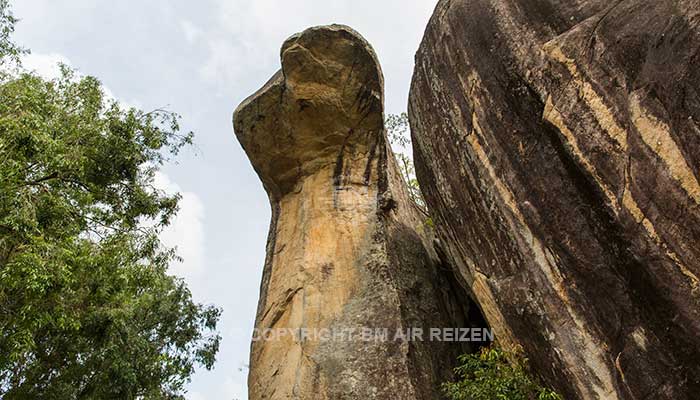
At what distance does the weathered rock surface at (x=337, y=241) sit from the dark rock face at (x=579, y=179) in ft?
5.55

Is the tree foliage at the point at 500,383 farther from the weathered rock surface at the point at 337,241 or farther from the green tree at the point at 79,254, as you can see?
the green tree at the point at 79,254

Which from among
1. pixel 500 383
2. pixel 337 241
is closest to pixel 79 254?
pixel 337 241

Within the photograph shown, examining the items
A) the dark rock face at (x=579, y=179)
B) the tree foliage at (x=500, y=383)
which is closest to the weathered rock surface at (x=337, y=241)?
the tree foliage at (x=500, y=383)

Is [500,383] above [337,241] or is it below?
below

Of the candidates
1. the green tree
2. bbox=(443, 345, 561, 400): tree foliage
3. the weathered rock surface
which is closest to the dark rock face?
bbox=(443, 345, 561, 400): tree foliage

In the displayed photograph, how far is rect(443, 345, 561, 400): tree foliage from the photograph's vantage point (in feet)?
24.7

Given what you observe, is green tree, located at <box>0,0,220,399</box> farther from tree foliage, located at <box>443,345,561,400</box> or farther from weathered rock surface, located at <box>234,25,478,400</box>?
tree foliage, located at <box>443,345,561,400</box>

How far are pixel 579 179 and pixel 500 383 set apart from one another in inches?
112

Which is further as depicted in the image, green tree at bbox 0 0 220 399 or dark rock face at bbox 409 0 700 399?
green tree at bbox 0 0 220 399

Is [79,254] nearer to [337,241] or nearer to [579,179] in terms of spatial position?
[337,241]

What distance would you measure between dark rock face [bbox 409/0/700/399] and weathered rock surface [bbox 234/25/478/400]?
1.69 m

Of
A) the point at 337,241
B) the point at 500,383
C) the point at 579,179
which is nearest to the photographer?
the point at 579,179

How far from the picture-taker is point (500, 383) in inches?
303

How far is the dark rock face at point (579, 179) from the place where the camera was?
18.7ft
